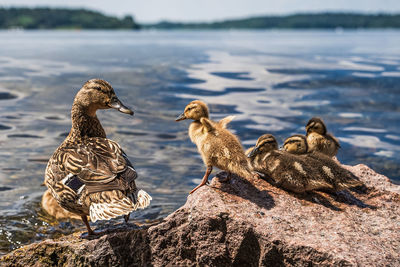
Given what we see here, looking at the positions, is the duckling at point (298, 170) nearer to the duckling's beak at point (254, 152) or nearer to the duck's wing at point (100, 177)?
the duckling's beak at point (254, 152)

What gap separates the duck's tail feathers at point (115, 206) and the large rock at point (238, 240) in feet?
1.05

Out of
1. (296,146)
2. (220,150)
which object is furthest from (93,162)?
(296,146)

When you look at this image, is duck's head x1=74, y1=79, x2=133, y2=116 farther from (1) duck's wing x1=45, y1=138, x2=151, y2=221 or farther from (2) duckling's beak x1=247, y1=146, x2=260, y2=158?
(2) duckling's beak x1=247, y1=146, x2=260, y2=158

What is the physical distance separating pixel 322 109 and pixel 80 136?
982cm

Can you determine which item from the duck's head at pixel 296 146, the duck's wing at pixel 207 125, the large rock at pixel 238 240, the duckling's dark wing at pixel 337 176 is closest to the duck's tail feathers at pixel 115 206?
the large rock at pixel 238 240

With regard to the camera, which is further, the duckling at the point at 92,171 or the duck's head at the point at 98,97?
the duck's head at the point at 98,97

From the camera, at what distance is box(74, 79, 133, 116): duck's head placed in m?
4.75

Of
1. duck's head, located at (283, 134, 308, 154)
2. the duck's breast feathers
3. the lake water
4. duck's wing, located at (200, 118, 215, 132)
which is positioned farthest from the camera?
the lake water

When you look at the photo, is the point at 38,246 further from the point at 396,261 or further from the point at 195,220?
the point at 396,261

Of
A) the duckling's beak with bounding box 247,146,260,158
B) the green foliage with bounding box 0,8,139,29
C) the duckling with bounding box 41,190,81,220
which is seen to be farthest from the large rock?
the green foliage with bounding box 0,8,139,29

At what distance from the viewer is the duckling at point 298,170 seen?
4.90 meters

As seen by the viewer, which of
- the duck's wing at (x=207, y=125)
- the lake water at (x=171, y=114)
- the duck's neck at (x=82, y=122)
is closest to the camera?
the duck's neck at (x=82, y=122)

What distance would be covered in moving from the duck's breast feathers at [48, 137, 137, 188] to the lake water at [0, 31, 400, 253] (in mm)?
1758

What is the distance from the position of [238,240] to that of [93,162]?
1.43 m
